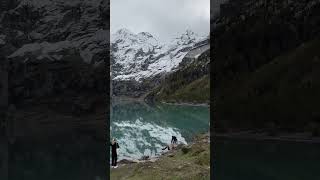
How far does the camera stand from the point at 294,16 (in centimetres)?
18438

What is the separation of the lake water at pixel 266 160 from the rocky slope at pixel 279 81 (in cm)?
1895

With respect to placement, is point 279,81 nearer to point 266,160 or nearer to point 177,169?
point 266,160

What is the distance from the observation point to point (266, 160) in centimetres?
5181

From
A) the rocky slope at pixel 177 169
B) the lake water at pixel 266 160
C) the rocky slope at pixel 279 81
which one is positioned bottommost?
the lake water at pixel 266 160

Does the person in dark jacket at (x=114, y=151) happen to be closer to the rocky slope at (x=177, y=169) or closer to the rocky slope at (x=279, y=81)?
the rocky slope at (x=177, y=169)

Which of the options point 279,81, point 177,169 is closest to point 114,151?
point 177,169

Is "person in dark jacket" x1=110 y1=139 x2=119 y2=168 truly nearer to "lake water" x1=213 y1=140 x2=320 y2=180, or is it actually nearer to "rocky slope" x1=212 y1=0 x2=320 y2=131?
"lake water" x1=213 y1=140 x2=320 y2=180

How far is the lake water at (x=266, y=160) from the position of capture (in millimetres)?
41594

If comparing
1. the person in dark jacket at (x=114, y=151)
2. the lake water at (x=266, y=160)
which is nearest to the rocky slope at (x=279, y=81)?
the lake water at (x=266, y=160)

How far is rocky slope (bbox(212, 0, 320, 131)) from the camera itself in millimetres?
108913

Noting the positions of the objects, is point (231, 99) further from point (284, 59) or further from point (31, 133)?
point (31, 133)

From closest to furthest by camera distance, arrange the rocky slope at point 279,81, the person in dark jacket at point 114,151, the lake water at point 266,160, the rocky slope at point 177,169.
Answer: the rocky slope at point 177,169 → the lake water at point 266,160 → the person in dark jacket at point 114,151 → the rocky slope at point 279,81

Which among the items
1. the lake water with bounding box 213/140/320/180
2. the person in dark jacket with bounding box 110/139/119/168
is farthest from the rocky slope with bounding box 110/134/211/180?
the lake water with bounding box 213/140/320/180

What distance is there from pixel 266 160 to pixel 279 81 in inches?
3993
